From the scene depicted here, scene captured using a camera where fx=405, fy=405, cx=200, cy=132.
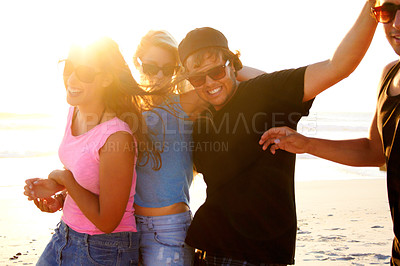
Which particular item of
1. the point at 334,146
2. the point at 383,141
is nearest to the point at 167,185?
the point at 334,146

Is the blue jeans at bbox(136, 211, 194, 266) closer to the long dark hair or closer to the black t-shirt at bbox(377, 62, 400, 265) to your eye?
the long dark hair

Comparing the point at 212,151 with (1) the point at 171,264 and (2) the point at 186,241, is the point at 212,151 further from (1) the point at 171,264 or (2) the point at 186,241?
(1) the point at 171,264

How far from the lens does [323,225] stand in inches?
262

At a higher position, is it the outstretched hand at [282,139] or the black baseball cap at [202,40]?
Result: the black baseball cap at [202,40]

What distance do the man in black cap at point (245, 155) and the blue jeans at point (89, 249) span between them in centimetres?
43

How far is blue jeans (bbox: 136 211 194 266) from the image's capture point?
9.50 feet

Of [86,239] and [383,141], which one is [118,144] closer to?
[86,239]

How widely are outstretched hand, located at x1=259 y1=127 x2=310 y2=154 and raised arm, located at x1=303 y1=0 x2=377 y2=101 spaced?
357 mm

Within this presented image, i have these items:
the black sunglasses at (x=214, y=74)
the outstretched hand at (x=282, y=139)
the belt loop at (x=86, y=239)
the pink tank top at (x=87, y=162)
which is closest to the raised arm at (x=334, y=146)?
the outstretched hand at (x=282, y=139)

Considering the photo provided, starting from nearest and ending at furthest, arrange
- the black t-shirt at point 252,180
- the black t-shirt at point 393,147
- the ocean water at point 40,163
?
the black t-shirt at point 393,147
the black t-shirt at point 252,180
the ocean water at point 40,163

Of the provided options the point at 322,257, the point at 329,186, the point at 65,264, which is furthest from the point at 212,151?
the point at 329,186

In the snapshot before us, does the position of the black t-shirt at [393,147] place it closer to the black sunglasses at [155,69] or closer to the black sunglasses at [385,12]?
the black sunglasses at [385,12]

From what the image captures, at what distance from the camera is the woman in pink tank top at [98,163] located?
2.51 metres

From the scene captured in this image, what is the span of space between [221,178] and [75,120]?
3.74 ft
